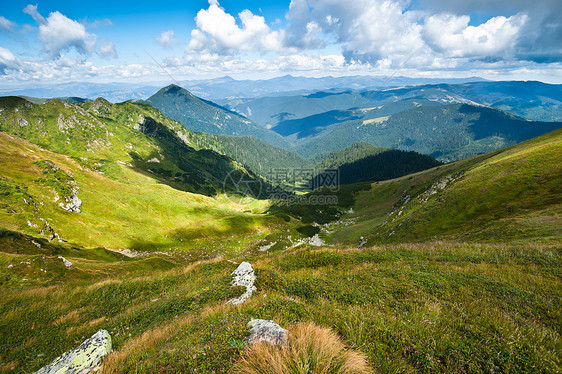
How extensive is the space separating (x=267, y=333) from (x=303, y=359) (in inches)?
64.2

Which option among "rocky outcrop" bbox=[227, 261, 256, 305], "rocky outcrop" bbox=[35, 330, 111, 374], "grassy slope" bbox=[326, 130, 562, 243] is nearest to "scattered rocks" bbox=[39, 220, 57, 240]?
"rocky outcrop" bbox=[35, 330, 111, 374]

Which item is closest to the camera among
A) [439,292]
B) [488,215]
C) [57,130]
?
[439,292]

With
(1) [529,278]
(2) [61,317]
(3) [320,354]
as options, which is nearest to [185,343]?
(3) [320,354]

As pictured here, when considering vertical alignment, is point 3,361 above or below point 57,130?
below

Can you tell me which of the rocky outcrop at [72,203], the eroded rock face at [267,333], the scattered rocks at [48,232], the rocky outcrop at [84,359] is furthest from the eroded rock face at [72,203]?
the eroded rock face at [267,333]

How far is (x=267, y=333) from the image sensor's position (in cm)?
633

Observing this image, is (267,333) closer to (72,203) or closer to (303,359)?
(303,359)

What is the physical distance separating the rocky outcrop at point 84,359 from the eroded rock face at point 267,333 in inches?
195

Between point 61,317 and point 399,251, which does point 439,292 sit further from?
point 61,317

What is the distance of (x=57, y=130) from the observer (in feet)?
601

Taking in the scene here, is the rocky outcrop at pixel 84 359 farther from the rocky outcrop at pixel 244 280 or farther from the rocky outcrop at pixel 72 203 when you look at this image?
the rocky outcrop at pixel 72 203

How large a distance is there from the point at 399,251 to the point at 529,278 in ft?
26.3

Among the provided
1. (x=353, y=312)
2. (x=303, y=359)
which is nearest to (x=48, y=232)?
(x=353, y=312)

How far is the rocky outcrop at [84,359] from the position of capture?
7.03m
